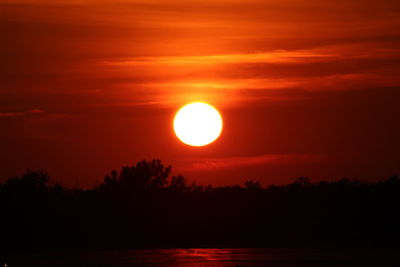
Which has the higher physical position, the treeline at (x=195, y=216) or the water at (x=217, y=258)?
the treeline at (x=195, y=216)

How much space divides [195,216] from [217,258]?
16.8m

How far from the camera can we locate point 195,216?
188 ft

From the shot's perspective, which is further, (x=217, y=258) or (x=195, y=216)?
(x=195, y=216)

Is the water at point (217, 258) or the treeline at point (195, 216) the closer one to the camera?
the water at point (217, 258)

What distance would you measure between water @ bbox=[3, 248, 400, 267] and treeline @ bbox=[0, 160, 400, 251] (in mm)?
4489

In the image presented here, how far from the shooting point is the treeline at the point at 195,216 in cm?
5175

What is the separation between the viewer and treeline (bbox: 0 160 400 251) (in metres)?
51.8

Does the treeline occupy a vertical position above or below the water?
above

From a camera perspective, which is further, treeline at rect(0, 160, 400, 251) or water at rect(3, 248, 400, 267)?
treeline at rect(0, 160, 400, 251)

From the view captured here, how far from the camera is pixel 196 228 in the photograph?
55062mm

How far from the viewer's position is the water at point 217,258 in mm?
38531

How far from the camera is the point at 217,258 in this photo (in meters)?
40.5

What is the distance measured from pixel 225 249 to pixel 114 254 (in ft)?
15.1

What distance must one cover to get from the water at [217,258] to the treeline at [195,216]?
4.49 meters
